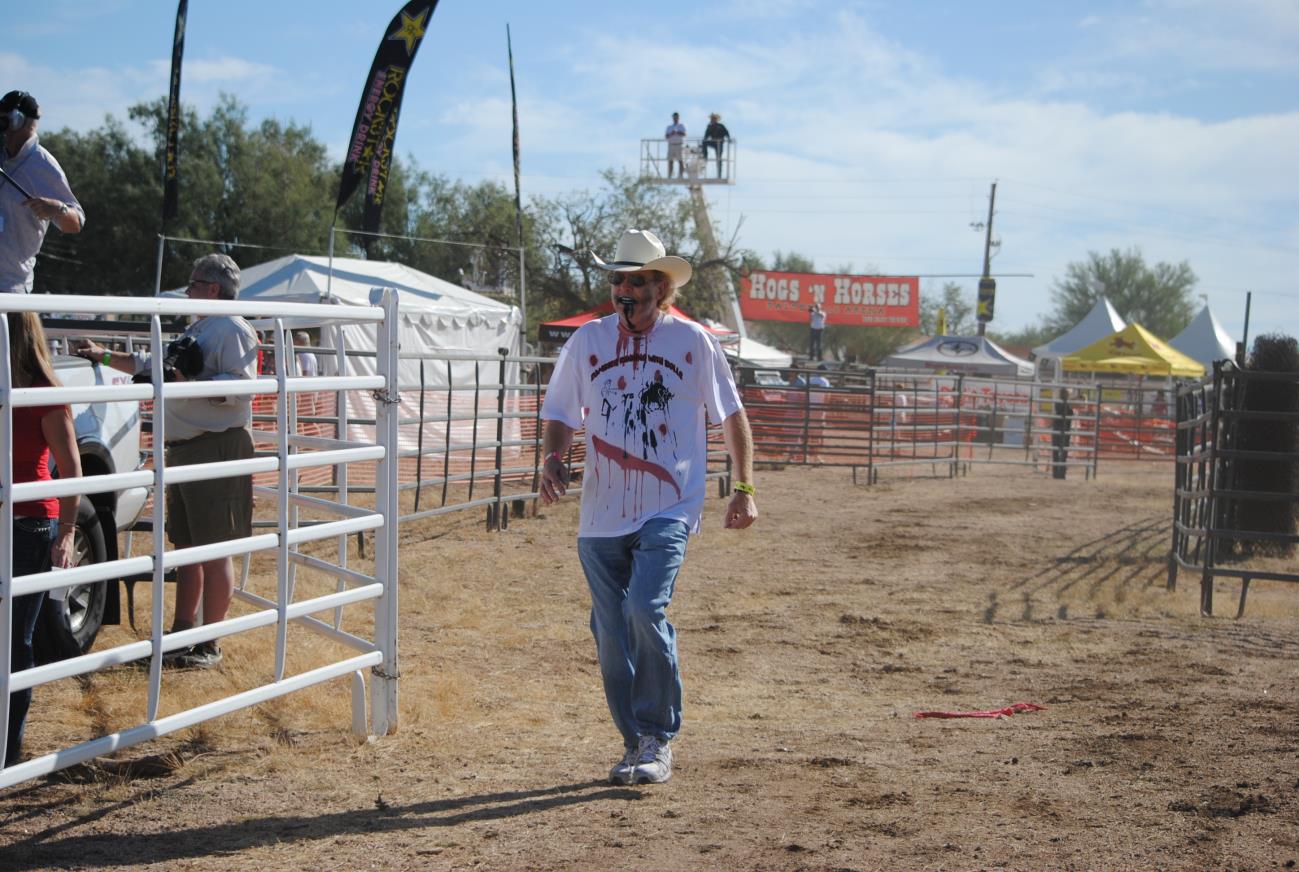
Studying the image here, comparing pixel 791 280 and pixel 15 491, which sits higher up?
pixel 791 280

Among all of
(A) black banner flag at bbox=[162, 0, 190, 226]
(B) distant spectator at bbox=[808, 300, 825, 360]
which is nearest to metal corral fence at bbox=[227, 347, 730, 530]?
(A) black banner flag at bbox=[162, 0, 190, 226]

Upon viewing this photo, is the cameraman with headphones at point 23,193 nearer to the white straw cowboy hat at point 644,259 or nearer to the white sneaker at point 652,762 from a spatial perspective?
the white straw cowboy hat at point 644,259

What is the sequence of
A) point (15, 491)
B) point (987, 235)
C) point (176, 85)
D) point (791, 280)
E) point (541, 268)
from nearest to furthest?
point (15, 491), point (176, 85), point (541, 268), point (791, 280), point (987, 235)

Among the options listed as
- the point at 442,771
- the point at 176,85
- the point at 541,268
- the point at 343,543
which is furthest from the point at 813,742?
the point at 541,268

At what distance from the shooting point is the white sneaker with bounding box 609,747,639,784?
Result: 13.7ft

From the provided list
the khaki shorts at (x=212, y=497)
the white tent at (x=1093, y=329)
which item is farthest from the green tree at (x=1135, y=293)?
the khaki shorts at (x=212, y=497)

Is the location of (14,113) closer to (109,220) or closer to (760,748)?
(760,748)

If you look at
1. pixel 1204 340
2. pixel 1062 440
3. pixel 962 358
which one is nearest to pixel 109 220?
pixel 962 358

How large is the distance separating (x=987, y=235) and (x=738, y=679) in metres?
64.6

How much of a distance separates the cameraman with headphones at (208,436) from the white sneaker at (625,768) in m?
2.06

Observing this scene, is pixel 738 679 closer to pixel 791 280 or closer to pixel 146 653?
pixel 146 653

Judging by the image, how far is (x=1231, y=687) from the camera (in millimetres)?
5918

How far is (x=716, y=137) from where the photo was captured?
43.9 metres

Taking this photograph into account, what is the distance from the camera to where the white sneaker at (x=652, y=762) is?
418 centimetres
